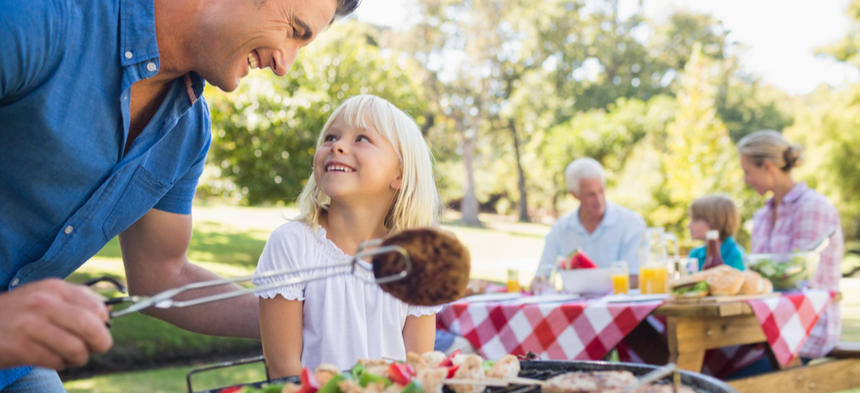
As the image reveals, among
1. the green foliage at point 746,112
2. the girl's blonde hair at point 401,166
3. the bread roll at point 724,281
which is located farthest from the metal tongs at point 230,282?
the green foliage at point 746,112

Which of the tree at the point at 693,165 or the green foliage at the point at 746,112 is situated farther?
the green foliage at the point at 746,112

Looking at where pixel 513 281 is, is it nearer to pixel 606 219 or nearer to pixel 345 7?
pixel 606 219

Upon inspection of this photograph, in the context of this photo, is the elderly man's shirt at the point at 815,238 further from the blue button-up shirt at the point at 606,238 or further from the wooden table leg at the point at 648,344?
the blue button-up shirt at the point at 606,238

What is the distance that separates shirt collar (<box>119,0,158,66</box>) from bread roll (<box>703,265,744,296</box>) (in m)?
3.45

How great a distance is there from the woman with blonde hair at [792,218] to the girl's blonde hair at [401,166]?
3.64 meters

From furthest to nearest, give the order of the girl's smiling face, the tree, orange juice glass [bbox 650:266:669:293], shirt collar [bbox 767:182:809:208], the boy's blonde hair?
1. the tree
2. the boy's blonde hair
3. shirt collar [bbox 767:182:809:208]
4. orange juice glass [bbox 650:266:669:293]
5. the girl's smiling face

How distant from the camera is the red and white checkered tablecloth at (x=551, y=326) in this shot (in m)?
3.85

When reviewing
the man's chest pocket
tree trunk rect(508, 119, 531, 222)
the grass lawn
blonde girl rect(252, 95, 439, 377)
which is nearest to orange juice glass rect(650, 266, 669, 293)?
the grass lawn

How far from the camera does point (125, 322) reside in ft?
27.6

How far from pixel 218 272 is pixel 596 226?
6851 mm

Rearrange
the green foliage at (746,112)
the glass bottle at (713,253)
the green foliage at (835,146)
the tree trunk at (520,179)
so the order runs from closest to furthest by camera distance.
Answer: the glass bottle at (713,253) → the green foliage at (835,146) → the green foliage at (746,112) → the tree trunk at (520,179)

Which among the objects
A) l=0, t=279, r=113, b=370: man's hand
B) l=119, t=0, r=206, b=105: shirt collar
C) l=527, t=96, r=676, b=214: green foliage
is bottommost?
l=0, t=279, r=113, b=370: man's hand

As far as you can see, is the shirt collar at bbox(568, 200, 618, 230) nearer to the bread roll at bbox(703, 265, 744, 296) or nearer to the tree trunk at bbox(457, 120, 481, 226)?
the bread roll at bbox(703, 265, 744, 296)

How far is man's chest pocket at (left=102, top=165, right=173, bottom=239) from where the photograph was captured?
1810mm
